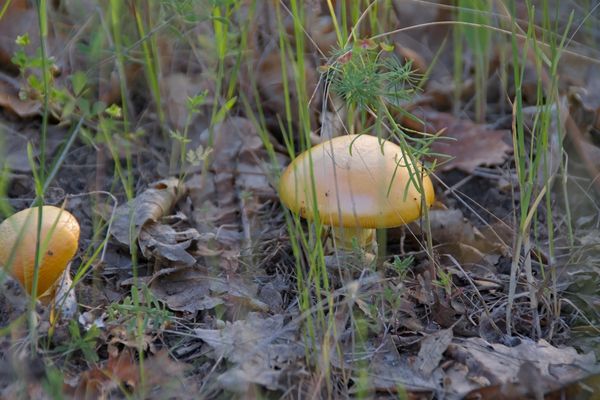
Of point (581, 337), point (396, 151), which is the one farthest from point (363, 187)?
point (581, 337)

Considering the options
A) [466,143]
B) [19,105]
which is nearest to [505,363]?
[466,143]

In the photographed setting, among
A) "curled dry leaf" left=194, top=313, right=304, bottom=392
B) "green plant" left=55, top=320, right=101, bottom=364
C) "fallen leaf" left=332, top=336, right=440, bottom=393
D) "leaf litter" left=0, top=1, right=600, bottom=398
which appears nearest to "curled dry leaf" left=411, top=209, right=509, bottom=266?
"leaf litter" left=0, top=1, right=600, bottom=398

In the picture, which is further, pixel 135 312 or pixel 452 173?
pixel 452 173

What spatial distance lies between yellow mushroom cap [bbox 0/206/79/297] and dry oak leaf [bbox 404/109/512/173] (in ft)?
5.78

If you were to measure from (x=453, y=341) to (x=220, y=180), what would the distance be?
1433 mm

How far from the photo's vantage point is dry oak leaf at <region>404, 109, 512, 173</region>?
10.3ft

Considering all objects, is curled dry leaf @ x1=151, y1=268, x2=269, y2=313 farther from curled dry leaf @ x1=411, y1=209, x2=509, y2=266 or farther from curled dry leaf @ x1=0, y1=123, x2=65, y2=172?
curled dry leaf @ x1=0, y1=123, x2=65, y2=172

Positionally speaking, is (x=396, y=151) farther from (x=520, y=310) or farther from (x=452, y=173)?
(x=452, y=173)

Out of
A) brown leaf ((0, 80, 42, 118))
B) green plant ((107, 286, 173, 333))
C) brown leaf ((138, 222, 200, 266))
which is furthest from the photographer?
brown leaf ((0, 80, 42, 118))

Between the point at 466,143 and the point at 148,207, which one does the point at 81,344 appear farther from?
the point at 466,143

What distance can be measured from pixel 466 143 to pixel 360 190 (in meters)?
1.21

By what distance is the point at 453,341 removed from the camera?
6.67 feet

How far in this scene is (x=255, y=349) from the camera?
6.46 feet

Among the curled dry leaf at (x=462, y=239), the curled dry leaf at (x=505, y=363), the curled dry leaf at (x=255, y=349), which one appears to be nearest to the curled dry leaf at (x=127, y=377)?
the curled dry leaf at (x=255, y=349)
